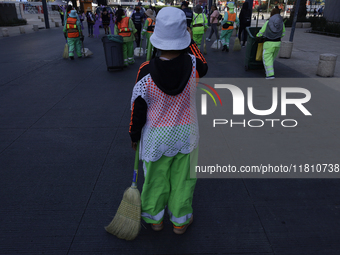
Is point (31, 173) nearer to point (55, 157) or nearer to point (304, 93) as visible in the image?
point (55, 157)

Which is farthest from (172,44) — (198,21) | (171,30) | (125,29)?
(198,21)

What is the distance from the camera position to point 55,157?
3.93 meters

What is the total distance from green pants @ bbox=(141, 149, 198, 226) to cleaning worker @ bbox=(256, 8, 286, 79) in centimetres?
592

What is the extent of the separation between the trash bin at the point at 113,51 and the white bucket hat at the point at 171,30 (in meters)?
7.10

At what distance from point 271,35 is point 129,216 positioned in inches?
253

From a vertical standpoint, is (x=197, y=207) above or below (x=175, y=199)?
below

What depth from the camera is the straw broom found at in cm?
246

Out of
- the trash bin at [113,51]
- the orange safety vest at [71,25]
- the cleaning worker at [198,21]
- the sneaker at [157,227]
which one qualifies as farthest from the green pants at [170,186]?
the orange safety vest at [71,25]

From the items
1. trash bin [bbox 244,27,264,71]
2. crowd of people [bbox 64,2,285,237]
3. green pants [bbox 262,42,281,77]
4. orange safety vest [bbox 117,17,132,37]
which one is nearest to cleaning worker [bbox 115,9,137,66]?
orange safety vest [bbox 117,17,132,37]

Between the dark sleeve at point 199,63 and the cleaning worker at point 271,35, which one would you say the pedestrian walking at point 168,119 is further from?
the cleaning worker at point 271,35

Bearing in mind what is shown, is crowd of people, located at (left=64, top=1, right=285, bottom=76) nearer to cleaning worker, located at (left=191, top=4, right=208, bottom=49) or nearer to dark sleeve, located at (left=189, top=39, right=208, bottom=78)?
cleaning worker, located at (left=191, top=4, right=208, bottom=49)

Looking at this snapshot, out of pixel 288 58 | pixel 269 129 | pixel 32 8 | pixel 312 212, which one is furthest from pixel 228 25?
pixel 32 8

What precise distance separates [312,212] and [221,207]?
893 millimetres

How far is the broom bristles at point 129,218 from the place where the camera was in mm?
2457
